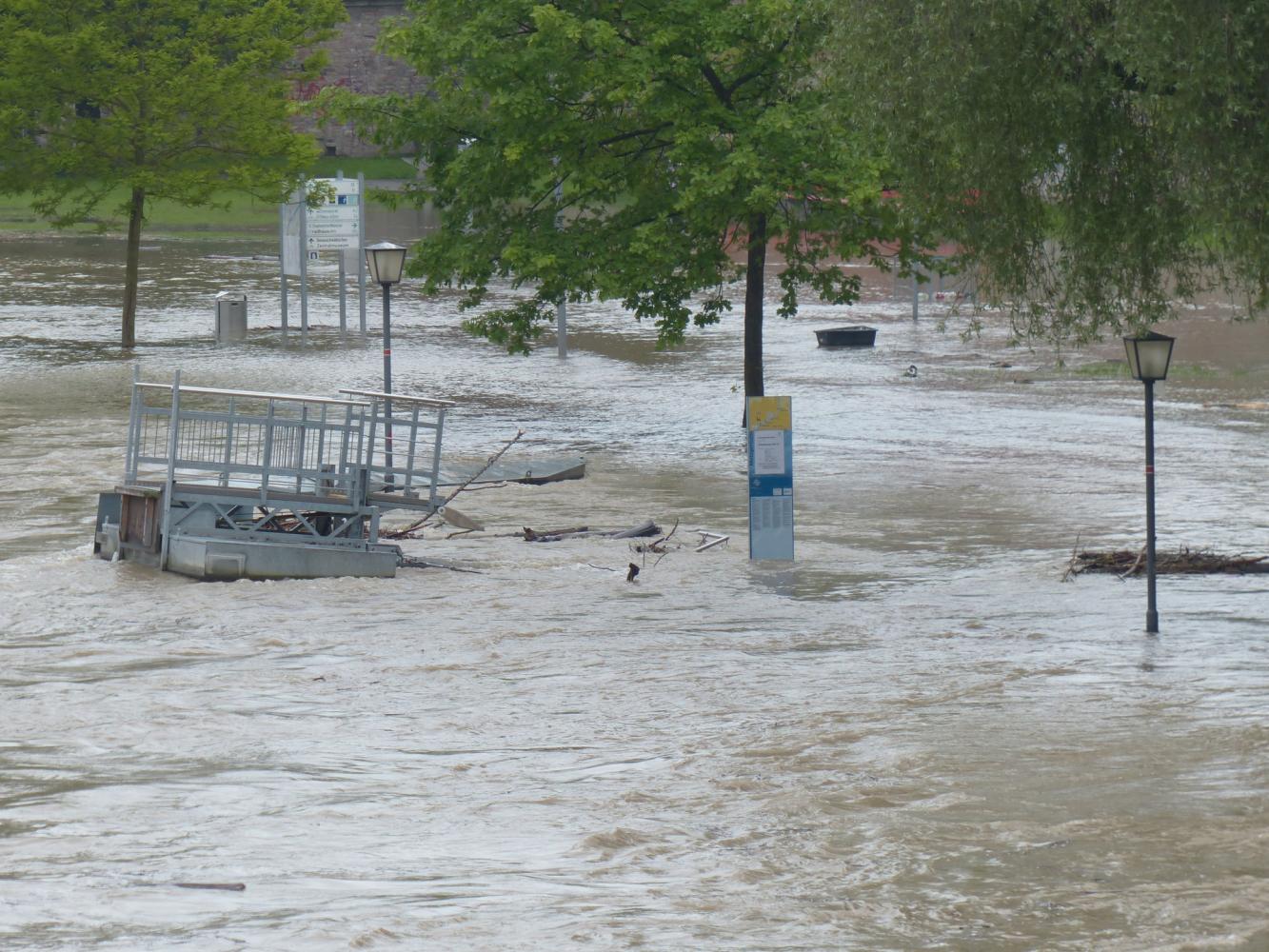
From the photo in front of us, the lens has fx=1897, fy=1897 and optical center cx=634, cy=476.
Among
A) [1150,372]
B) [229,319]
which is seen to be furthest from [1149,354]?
[229,319]

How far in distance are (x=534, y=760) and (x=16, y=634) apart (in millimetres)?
5384

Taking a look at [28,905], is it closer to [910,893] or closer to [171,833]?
[171,833]

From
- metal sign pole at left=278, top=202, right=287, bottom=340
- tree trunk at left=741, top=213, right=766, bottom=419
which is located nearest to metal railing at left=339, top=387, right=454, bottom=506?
tree trunk at left=741, top=213, right=766, bottom=419

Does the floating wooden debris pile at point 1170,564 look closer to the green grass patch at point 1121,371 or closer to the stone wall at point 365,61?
the green grass patch at point 1121,371

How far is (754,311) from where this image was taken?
2731cm

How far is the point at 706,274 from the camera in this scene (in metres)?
26.9

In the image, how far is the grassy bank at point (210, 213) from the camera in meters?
60.9

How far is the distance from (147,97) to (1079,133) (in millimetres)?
28945

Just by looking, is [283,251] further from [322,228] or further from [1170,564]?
[1170,564]

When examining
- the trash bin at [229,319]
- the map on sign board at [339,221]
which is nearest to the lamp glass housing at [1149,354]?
the map on sign board at [339,221]

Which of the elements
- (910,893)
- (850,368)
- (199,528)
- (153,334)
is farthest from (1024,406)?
(910,893)

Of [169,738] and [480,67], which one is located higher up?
[480,67]

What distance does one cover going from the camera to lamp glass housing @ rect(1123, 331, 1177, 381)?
14.3m

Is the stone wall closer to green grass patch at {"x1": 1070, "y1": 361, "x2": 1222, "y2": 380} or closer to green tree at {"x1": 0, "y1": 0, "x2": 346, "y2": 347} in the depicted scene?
A: green tree at {"x1": 0, "y1": 0, "x2": 346, "y2": 347}
